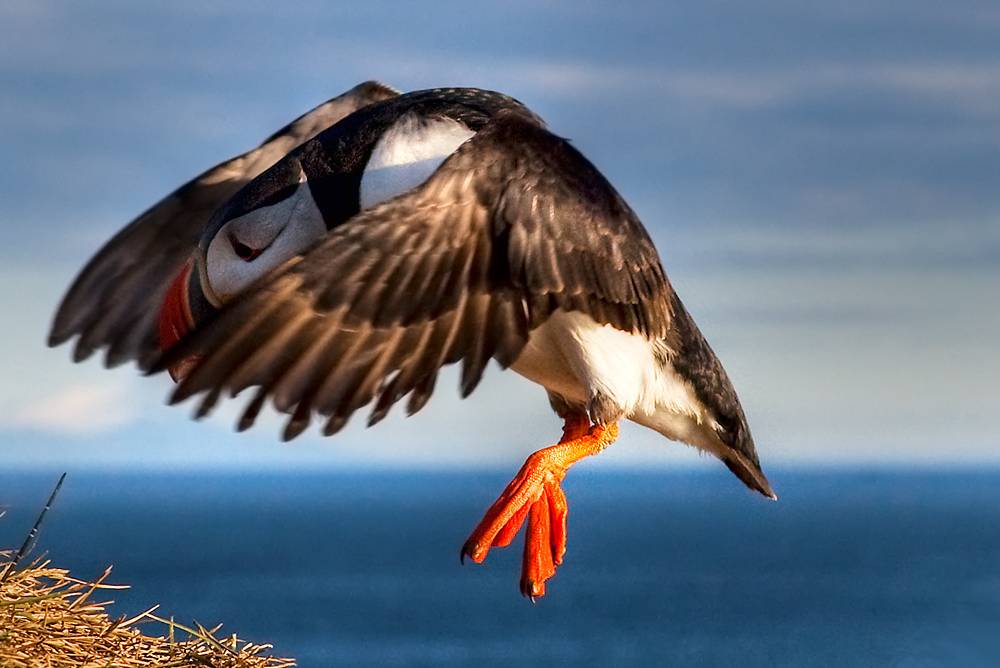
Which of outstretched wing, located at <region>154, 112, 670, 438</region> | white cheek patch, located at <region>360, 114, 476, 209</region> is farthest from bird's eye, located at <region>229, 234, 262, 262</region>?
outstretched wing, located at <region>154, 112, 670, 438</region>

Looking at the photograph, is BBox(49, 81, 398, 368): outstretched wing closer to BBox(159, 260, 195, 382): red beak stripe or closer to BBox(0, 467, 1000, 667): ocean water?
BBox(159, 260, 195, 382): red beak stripe

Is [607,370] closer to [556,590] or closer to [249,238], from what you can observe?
[249,238]

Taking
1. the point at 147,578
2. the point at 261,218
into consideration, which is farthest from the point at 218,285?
the point at 147,578

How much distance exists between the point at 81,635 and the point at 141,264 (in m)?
2.92

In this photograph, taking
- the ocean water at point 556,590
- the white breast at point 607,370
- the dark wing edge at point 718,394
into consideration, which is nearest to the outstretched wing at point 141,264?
the white breast at point 607,370

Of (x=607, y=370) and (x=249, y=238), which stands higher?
(x=249, y=238)

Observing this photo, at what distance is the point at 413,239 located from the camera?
21.2 ft

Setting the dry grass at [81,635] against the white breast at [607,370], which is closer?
the dry grass at [81,635]

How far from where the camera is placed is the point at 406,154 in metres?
7.20

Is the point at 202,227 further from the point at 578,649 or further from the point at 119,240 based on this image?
the point at 578,649

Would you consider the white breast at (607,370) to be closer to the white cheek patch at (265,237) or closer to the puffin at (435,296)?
the puffin at (435,296)

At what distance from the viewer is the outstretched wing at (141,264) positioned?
8789 mm

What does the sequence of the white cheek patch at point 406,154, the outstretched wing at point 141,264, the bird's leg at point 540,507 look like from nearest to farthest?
1. the white cheek patch at point 406,154
2. the bird's leg at point 540,507
3. the outstretched wing at point 141,264

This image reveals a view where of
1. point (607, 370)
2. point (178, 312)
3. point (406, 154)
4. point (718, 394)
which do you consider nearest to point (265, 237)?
point (178, 312)
